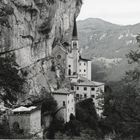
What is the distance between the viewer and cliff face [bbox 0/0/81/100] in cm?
4997

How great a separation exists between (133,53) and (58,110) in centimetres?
4033

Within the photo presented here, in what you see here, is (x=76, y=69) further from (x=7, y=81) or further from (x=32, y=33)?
(x=7, y=81)

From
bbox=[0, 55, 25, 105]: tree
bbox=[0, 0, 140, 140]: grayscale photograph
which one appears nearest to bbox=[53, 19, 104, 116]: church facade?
bbox=[0, 0, 140, 140]: grayscale photograph

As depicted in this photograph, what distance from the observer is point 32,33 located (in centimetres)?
5722

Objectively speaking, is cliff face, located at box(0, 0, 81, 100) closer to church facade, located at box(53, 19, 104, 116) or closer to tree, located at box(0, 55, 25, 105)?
church facade, located at box(53, 19, 104, 116)

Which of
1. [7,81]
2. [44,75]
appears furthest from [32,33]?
[7,81]

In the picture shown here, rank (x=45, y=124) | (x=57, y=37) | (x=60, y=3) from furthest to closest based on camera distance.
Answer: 1. (x=57, y=37)
2. (x=60, y=3)
3. (x=45, y=124)

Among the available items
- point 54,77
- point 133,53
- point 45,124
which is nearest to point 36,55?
point 54,77

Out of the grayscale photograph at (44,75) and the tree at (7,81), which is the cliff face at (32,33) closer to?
the grayscale photograph at (44,75)

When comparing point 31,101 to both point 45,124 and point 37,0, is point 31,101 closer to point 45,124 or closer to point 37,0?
point 45,124

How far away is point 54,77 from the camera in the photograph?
67.9 m

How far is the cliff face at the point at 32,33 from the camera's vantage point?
49969 mm

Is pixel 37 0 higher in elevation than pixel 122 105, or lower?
higher

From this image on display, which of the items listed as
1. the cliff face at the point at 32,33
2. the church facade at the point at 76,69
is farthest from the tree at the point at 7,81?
the church facade at the point at 76,69
